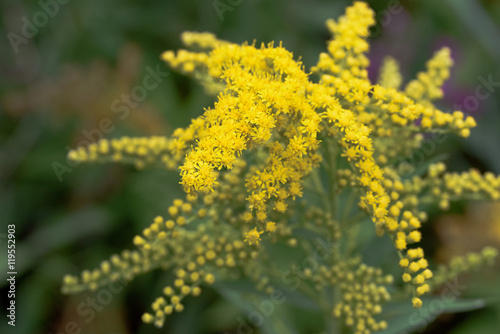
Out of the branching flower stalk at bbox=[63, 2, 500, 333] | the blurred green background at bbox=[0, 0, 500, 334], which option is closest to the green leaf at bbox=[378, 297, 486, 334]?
the branching flower stalk at bbox=[63, 2, 500, 333]

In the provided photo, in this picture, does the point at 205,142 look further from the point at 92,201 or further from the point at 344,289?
the point at 92,201

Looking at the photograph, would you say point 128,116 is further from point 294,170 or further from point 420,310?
point 420,310

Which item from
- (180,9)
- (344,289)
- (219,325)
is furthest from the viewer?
(180,9)

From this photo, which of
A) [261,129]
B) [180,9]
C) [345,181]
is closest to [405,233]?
[345,181]

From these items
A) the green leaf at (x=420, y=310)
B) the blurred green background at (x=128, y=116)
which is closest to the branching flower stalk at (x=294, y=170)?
the green leaf at (x=420, y=310)

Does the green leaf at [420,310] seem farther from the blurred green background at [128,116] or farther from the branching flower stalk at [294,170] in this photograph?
the blurred green background at [128,116]

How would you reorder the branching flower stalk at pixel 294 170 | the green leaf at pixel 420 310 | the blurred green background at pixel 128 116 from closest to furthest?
the branching flower stalk at pixel 294 170, the green leaf at pixel 420 310, the blurred green background at pixel 128 116
